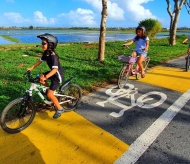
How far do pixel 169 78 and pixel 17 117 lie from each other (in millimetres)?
6107

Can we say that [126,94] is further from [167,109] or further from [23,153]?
[23,153]

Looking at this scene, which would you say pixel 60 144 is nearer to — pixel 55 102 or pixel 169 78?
pixel 55 102

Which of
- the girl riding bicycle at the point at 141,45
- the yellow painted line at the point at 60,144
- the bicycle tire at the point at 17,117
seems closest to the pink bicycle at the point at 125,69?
the girl riding bicycle at the point at 141,45

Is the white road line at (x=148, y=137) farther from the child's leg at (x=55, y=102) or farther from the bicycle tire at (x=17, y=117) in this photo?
the bicycle tire at (x=17, y=117)

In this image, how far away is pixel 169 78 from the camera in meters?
8.05

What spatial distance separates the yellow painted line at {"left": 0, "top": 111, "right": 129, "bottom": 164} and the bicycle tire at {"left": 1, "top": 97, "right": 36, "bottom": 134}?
0.38ft

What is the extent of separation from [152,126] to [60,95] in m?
2.15

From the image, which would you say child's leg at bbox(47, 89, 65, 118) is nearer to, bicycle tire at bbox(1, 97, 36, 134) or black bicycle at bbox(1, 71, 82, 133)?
black bicycle at bbox(1, 71, 82, 133)

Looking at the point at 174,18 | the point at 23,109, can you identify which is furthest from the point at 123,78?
the point at 174,18

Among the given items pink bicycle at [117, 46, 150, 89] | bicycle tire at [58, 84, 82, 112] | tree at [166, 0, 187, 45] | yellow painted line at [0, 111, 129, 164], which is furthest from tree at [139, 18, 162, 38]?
yellow painted line at [0, 111, 129, 164]

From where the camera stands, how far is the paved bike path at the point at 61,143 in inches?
128

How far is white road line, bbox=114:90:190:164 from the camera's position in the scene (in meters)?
3.28

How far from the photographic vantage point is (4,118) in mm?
3756

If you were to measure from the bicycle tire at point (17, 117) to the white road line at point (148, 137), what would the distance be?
2.02m
